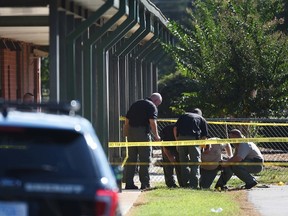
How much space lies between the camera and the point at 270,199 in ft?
55.9

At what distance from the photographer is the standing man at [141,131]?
18.3 meters

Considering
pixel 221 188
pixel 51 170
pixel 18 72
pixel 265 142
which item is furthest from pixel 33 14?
pixel 51 170

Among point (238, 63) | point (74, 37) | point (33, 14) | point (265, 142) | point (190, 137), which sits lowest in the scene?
point (265, 142)

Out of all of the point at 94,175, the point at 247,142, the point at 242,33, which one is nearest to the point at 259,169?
the point at 247,142

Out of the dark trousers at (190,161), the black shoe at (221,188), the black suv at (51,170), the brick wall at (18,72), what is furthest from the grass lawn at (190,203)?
the brick wall at (18,72)

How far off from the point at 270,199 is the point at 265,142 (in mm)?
6085

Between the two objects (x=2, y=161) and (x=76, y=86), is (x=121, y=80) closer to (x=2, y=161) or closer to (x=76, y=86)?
(x=76, y=86)

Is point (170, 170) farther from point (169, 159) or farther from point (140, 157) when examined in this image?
point (140, 157)

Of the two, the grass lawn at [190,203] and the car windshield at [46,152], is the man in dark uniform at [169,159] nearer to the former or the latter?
the grass lawn at [190,203]

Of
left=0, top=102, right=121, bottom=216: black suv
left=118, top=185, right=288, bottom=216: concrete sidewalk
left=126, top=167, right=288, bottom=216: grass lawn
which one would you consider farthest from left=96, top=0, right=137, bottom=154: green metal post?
left=0, top=102, right=121, bottom=216: black suv

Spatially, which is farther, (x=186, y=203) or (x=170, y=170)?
(x=170, y=170)

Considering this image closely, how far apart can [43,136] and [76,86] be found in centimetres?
836

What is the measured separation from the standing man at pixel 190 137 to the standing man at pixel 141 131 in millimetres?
465

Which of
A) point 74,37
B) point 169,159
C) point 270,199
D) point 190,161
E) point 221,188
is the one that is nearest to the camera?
point 74,37
